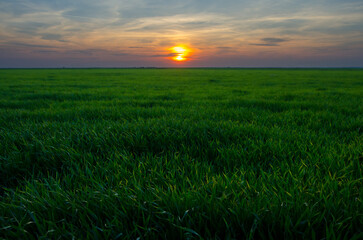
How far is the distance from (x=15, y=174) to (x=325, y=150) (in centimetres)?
312

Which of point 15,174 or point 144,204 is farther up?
point 144,204

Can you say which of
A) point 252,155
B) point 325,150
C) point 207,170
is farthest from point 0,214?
point 325,150

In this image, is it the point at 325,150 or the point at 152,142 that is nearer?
the point at 325,150

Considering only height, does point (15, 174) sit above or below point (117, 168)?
below

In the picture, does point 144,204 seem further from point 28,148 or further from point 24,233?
point 28,148

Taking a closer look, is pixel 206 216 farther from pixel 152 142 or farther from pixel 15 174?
pixel 15 174

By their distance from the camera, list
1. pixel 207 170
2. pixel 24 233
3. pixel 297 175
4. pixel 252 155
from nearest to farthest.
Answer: pixel 24 233 < pixel 297 175 < pixel 207 170 < pixel 252 155

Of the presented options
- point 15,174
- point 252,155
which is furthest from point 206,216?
point 15,174

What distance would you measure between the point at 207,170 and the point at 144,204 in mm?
746

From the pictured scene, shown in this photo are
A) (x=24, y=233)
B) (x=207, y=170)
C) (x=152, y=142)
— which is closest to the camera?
(x=24, y=233)

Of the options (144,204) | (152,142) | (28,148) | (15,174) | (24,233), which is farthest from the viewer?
(152,142)

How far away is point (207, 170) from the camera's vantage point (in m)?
1.78

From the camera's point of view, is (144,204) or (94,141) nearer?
(144,204)

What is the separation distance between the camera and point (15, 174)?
1923mm
